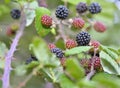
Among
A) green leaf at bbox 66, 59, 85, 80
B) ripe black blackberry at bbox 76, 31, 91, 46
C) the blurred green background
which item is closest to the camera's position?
green leaf at bbox 66, 59, 85, 80

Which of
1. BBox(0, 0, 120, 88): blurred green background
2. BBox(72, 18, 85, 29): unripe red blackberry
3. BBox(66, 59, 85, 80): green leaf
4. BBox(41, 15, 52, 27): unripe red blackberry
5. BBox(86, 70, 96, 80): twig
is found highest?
BBox(66, 59, 85, 80): green leaf

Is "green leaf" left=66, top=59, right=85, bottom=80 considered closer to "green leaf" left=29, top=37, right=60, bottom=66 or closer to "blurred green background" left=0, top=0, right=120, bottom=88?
"green leaf" left=29, top=37, right=60, bottom=66

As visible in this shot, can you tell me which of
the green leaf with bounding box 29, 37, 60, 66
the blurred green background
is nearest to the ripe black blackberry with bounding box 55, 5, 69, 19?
the green leaf with bounding box 29, 37, 60, 66

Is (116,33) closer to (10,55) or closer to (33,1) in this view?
(33,1)

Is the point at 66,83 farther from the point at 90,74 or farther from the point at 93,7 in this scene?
the point at 93,7

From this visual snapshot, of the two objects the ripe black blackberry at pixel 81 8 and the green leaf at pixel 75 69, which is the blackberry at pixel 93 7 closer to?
the ripe black blackberry at pixel 81 8

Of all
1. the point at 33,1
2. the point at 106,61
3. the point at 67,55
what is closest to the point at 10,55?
the point at 67,55

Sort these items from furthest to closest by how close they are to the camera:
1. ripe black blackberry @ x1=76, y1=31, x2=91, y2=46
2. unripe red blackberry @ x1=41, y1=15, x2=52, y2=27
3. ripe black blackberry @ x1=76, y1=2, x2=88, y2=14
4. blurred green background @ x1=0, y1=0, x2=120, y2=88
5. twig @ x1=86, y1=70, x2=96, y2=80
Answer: blurred green background @ x1=0, y1=0, x2=120, y2=88
ripe black blackberry @ x1=76, y1=2, x2=88, y2=14
unripe red blackberry @ x1=41, y1=15, x2=52, y2=27
ripe black blackberry @ x1=76, y1=31, x2=91, y2=46
twig @ x1=86, y1=70, x2=96, y2=80
